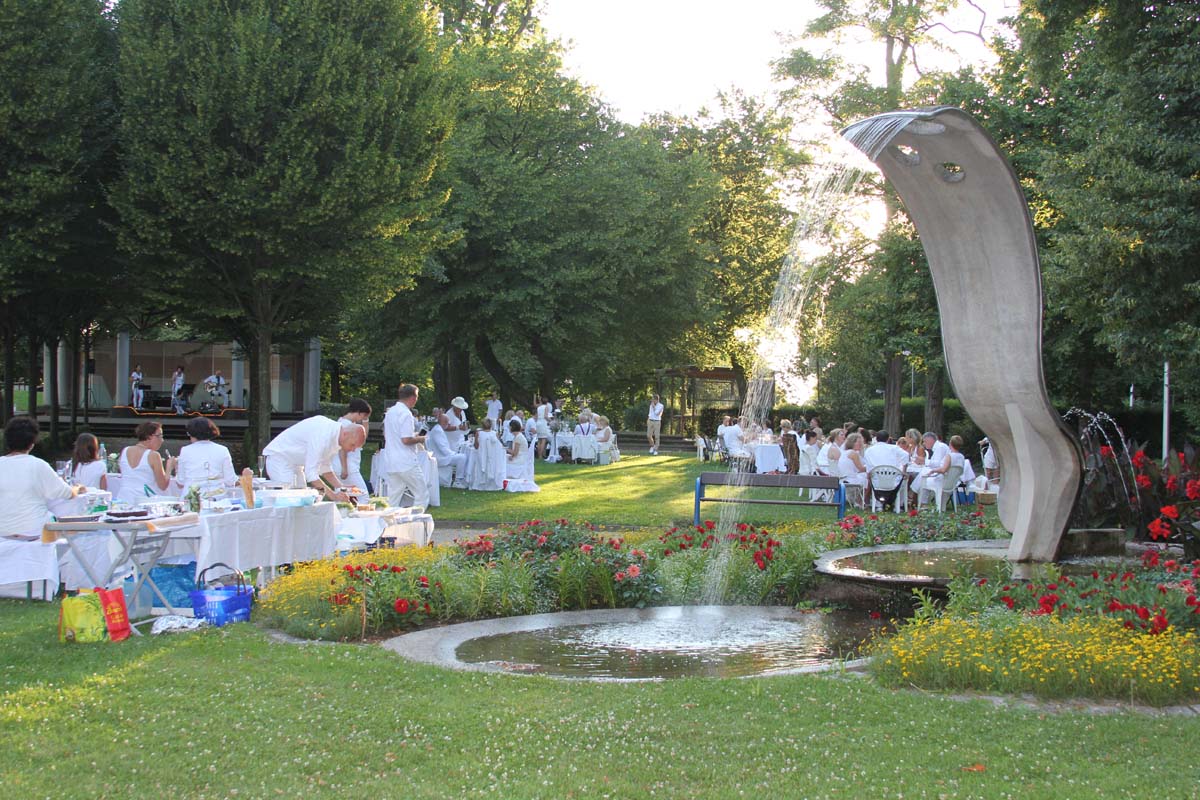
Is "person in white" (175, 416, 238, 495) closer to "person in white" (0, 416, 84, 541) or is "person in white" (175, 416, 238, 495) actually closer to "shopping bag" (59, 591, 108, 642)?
"person in white" (0, 416, 84, 541)

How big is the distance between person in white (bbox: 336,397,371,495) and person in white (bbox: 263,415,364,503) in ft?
1.94

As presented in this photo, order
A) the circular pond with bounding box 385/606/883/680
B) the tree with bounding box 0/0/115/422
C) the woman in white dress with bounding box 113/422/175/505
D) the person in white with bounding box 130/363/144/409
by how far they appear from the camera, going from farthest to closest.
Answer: the person in white with bounding box 130/363/144/409, the tree with bounding box 0/0/115/422, the woman in white dress with bounding box 113/422/175/505, the circular pond with bounding box 385/606/883/680

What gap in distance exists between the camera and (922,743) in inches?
208

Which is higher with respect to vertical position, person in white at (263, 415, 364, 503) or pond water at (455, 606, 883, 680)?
person in white at (263, 415, 364, 503)

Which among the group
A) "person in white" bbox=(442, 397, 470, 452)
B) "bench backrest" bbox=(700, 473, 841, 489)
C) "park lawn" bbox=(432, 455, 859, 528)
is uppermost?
"person in white" bbox=(442, 397, 470, 452)

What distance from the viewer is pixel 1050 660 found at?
20.6 feet

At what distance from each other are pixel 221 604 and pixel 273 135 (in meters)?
13.0

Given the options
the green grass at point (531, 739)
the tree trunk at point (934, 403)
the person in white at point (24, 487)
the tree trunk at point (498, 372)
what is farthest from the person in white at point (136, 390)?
the green grass at point (531, 739)

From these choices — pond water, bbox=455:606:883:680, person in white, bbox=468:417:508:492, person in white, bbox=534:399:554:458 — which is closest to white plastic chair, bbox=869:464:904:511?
pond water, bbox=455:606:883:680

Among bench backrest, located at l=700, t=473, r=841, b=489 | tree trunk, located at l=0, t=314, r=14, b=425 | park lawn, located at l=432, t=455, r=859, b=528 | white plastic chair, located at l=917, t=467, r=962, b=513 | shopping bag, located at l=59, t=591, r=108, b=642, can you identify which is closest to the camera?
shopping bag, located at l=59, t=591, r=108, b=642

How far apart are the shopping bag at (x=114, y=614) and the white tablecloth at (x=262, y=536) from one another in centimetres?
118

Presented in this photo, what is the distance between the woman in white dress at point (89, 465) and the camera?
1145cm

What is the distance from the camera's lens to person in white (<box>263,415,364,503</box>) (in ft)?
37.5

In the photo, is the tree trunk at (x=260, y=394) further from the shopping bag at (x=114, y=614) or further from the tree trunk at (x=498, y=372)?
the shopping bag at (x=114, y=614)
